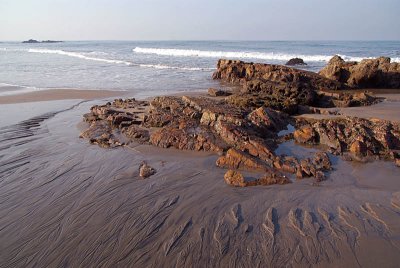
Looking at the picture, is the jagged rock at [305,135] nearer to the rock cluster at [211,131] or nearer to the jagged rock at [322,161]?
the rock cluster at [211,131]

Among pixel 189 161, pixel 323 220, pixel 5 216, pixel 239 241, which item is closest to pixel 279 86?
pixel 189 161

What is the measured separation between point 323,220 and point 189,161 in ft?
8.47

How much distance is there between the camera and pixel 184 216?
13.6ft

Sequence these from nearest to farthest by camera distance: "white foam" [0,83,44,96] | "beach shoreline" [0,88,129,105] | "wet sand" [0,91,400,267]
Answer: "wet sand" [0,91,400,267], "beach shoreline" [0,88,129,105], "white foam" [0,83,44,96]

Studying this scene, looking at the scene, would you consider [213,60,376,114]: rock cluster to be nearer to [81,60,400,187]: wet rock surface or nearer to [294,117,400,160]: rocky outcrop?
[81,60,400,187]: wet rock surface

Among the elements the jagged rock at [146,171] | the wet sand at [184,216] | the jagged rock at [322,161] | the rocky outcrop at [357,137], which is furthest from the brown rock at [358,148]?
the jagged rock at [146,171]

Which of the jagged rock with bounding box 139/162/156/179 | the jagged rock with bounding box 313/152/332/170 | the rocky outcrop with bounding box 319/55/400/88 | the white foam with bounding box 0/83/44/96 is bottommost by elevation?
the white foam with bounding box 0/83/44/96

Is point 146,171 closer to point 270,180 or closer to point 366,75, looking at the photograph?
point 270,180

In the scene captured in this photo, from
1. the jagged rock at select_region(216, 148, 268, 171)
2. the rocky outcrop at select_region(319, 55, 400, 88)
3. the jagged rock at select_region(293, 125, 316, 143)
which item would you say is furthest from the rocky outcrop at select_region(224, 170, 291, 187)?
the rocky outcrop at select_region(319, 55, 400, 88)

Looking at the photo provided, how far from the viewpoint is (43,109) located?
10.4 meters

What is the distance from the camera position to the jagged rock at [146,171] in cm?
530

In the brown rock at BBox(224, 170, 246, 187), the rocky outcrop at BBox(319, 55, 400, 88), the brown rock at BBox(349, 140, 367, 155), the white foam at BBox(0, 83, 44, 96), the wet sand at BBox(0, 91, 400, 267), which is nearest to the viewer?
the wet sand at BBox(0, 91, 400, 267)

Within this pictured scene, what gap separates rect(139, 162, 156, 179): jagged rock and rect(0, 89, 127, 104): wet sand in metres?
7.98

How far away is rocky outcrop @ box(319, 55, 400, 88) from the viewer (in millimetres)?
14680
